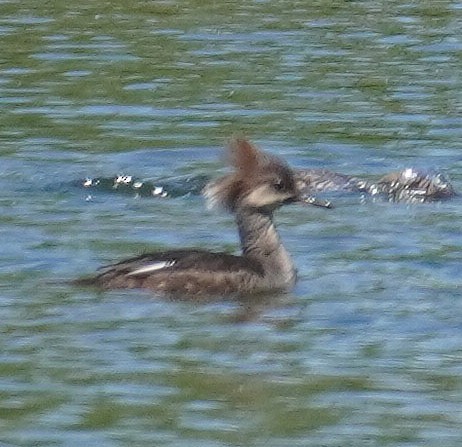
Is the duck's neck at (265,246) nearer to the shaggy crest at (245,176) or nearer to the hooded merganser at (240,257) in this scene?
the hooded merganser at (240,257)

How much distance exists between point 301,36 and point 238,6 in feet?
6.47

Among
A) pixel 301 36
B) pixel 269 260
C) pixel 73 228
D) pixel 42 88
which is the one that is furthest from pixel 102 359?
pixel 301 36

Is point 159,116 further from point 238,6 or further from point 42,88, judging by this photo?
point 238,6

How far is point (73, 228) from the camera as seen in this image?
13234mm

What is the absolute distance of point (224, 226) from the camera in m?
13.9

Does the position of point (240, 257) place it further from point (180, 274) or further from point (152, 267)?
point (152, 267)

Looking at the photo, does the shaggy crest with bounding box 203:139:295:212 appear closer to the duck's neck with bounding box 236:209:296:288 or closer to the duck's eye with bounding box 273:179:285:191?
the duck's eye with bounding box 273:179:285:191

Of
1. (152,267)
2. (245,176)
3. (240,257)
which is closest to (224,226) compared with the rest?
(245,176)

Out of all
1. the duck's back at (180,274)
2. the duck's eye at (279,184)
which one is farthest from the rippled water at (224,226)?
the duck's eye at (279,184)

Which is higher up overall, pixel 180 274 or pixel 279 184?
pixel 279 184

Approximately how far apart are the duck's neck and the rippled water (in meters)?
0.20

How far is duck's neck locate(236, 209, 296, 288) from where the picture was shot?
12.0 m

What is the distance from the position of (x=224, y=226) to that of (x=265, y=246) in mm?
1583

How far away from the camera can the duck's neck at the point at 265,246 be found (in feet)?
39.5
